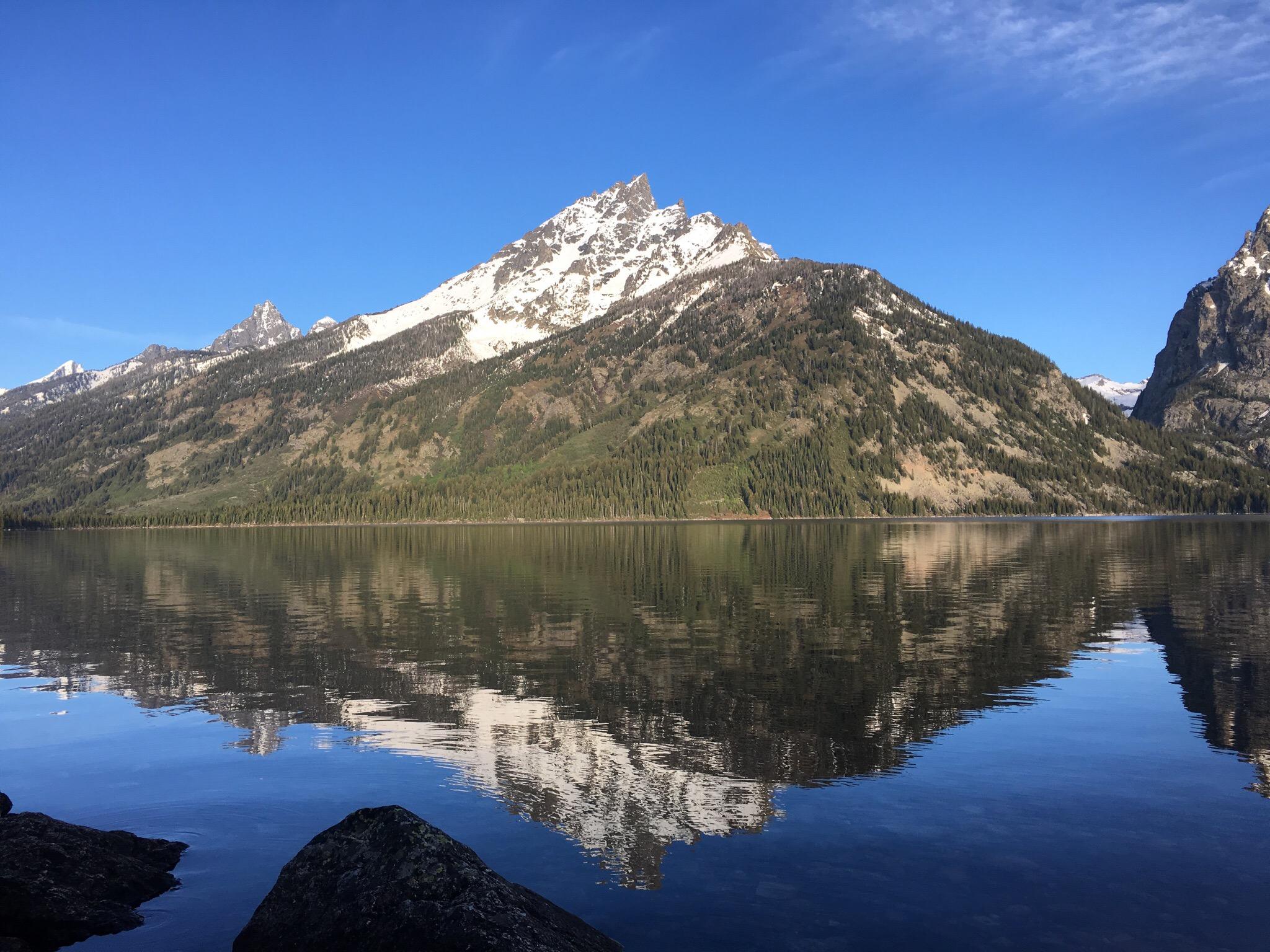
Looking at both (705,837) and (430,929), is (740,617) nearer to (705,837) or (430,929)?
(705,837)

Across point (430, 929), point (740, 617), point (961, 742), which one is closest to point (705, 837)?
point (430, 929)

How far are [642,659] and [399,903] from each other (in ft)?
103

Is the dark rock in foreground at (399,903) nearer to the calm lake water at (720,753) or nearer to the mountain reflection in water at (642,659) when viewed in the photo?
the calm lake water at (720,753)

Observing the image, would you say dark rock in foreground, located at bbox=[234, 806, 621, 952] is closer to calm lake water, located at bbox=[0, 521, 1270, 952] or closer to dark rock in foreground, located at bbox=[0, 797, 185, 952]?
calm lake water, located at bbox=[0, 521, 1270, 952]

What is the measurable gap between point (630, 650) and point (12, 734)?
1087 inches

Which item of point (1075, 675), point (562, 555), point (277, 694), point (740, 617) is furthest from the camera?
point (562, 555)

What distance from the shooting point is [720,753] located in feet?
99.4

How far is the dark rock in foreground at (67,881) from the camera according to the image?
60.2 ft

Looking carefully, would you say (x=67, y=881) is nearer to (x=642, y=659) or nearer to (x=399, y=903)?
(x=399, y=903)

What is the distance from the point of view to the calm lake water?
65.6 ft

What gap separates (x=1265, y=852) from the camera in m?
22.2

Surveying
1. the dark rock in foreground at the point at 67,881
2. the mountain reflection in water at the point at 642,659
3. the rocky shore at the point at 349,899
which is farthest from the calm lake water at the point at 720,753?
the rocky shore at the point at 349,899

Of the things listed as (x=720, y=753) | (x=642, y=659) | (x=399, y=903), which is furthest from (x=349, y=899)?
(x=642, y=659)

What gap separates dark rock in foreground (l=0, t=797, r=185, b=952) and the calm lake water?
57cm
